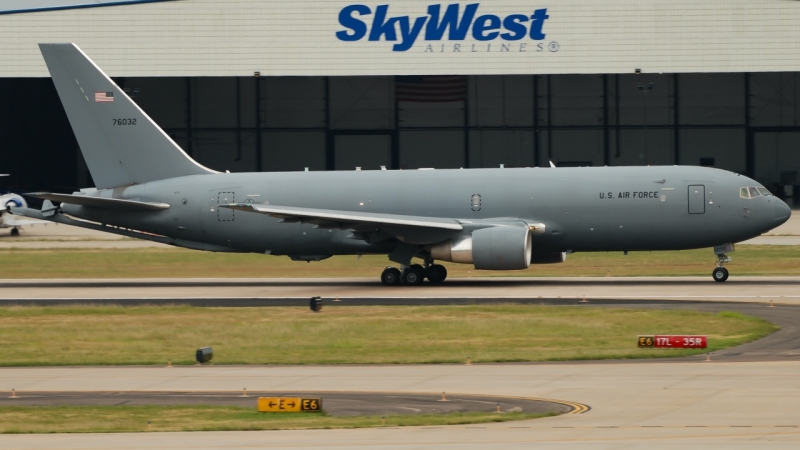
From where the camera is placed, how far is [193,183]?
39250 millimetres

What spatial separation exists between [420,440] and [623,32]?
5455 cm

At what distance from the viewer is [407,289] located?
36344 mm

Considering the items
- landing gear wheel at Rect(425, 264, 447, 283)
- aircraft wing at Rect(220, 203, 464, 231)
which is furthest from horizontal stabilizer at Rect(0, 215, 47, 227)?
landing gear wheel at Rect(425, 264, 447, 283)

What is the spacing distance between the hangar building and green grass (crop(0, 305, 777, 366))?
3787cm

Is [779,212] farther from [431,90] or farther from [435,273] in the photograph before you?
[431,90]

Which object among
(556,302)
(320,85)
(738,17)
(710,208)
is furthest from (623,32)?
(556,302)

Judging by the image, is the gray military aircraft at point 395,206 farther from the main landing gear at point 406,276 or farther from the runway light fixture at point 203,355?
the runway light fixture at point 203,355

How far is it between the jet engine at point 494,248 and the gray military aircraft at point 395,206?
4 centimetres

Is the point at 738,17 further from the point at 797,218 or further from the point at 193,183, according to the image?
the point at 193,183

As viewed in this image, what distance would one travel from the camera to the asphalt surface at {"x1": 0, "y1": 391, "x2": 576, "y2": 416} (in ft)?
54.8

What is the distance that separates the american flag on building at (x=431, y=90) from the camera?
79250mm

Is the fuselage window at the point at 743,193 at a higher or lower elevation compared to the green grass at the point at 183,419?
higher

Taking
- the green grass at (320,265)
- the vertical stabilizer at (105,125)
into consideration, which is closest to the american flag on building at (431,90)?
the green grass at (320,265)

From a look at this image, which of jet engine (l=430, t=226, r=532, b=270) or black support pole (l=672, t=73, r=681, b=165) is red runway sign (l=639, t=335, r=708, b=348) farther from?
black support pole (l=672, t=73, r=681, b=165)
